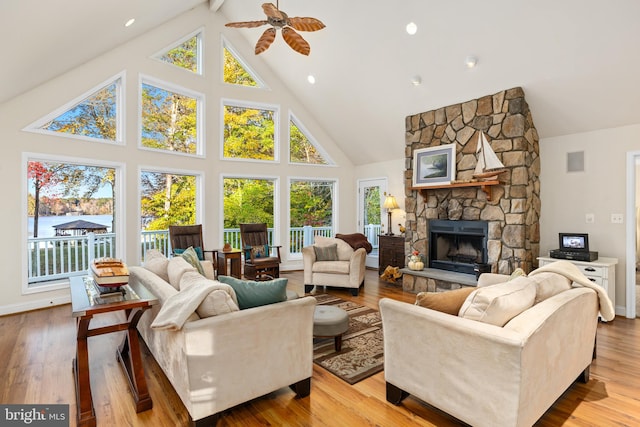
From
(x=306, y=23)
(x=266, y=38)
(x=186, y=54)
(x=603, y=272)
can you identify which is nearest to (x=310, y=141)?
(x=186, y=54)

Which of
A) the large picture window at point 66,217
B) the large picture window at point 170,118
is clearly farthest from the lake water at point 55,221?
the large picture window at point 170,118

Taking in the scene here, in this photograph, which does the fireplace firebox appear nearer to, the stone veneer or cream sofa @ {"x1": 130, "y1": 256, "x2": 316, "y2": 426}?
the stone veneer

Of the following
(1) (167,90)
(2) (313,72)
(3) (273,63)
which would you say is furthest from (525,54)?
(1) (167,90)

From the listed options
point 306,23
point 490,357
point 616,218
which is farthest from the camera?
point 616,218

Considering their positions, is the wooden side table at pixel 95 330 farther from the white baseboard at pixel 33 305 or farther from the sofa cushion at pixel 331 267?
the sofa cushion at pixel 331 267

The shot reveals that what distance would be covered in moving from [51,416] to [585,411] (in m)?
3.53

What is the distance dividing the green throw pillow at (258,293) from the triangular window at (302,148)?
5.21 m

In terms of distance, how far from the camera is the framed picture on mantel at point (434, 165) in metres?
5.11

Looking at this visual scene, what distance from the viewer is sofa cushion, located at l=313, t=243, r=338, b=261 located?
214 inches

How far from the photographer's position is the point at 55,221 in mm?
4836

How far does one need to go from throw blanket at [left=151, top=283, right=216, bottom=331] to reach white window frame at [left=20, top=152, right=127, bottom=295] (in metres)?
3.60

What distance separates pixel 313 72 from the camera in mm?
6176
